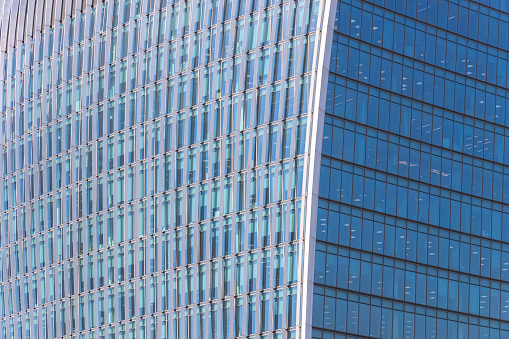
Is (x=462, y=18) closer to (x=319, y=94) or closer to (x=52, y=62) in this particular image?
(x=319, y=94)

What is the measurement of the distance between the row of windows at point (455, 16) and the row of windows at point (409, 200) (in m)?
12.6

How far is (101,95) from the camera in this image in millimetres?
118938

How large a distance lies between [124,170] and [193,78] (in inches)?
436

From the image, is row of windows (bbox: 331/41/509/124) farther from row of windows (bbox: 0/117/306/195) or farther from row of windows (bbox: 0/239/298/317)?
row of windows (bbox: 0/239/298/317)

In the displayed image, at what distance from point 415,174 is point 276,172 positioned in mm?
12638

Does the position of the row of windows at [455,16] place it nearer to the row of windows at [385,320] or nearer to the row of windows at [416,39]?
the row of windows at [416,39]

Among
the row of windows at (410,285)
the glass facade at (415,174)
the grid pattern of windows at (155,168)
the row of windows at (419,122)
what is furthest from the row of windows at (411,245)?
the row of windows at (419,122)

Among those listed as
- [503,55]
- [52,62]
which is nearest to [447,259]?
[503,55]

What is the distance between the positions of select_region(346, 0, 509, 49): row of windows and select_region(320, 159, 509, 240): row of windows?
41.4 feet

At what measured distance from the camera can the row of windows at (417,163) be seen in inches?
4011

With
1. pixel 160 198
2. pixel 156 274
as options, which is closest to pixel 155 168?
pixel 160 198

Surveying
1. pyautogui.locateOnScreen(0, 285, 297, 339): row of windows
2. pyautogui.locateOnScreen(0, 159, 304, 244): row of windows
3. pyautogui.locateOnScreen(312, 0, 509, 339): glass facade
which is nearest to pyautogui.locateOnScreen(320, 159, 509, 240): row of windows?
pyautogui.locateOnScreen(312, 0, 509, 339): glass facade

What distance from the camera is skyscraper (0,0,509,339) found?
10031 centimetres

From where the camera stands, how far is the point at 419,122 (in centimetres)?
10738
